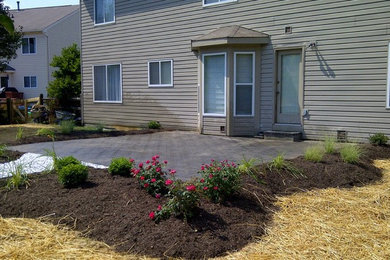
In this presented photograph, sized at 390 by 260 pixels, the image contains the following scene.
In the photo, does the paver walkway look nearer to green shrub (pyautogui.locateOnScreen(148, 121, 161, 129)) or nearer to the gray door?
the gray door

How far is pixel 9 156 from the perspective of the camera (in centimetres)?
725

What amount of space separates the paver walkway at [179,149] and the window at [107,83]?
13.5 feet

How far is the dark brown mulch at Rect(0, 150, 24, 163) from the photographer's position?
6.98 m

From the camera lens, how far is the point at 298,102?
982 centimetres

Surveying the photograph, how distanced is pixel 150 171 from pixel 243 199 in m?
1.16

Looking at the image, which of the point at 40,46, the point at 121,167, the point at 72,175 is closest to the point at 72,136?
the point at 121,167

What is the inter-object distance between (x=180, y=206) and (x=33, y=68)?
29.3 m

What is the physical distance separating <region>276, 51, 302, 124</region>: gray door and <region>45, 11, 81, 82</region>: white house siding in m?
22.6

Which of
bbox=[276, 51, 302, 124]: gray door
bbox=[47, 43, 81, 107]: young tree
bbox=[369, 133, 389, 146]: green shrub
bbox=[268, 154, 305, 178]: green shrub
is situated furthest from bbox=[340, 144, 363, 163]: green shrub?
bbox=[47, 43, 81, 107]: young tree

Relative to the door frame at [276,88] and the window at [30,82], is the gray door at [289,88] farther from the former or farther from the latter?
the window at [30,82]

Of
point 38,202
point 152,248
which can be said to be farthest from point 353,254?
point 38,202

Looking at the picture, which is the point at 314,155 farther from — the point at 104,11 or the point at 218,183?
the point at 104,11

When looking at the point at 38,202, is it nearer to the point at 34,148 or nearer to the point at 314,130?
the point at 34,148

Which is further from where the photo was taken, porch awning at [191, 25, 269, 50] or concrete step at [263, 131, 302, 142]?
porch awning at [191, 25, 269, 50]
